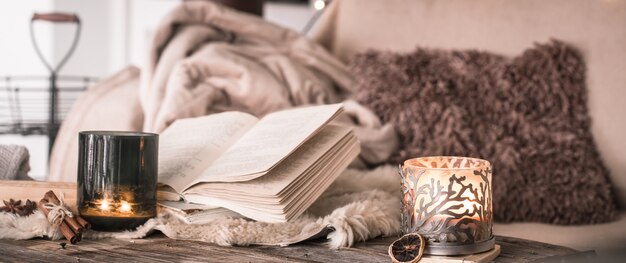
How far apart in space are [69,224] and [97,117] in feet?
3.08

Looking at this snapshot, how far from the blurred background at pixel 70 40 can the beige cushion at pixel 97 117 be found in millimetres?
2040

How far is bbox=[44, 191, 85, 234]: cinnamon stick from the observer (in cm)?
92

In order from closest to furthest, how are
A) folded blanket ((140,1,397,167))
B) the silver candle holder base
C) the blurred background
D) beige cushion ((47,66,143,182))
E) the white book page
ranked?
the silver candle holder base → the white book page → folded blanket ((140,1,397,167)) → beige cushion ((47,66,143,182)) → the blurred background

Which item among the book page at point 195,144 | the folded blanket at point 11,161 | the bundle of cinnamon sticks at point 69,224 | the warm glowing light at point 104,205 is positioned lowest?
the bundle of cinnamon sticks at point 69,224

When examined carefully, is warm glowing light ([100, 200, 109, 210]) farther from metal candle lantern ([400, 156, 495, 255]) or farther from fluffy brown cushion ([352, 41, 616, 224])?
fluffy brown cushion ([352, 41, 616, 224])

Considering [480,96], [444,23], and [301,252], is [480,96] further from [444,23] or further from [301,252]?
[301,252]

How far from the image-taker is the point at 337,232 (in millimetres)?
925

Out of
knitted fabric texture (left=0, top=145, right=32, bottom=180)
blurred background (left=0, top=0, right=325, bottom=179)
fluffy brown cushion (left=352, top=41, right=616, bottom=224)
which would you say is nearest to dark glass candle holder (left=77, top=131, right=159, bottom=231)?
knitted fabric texture (left=0, top=145, right=32, bottom=180)

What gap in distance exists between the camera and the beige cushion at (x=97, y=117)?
1783 mm

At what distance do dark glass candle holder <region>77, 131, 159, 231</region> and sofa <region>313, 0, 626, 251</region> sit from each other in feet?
2.16

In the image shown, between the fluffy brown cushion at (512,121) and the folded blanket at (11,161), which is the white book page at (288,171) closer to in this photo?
the folded blanket at (11,161)

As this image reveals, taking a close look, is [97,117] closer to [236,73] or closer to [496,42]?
[236,73]

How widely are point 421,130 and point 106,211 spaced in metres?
0.79

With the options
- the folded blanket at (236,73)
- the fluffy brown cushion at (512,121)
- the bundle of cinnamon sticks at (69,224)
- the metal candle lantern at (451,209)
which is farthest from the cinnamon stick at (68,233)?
the fluffy brown cushion at (512,121)
